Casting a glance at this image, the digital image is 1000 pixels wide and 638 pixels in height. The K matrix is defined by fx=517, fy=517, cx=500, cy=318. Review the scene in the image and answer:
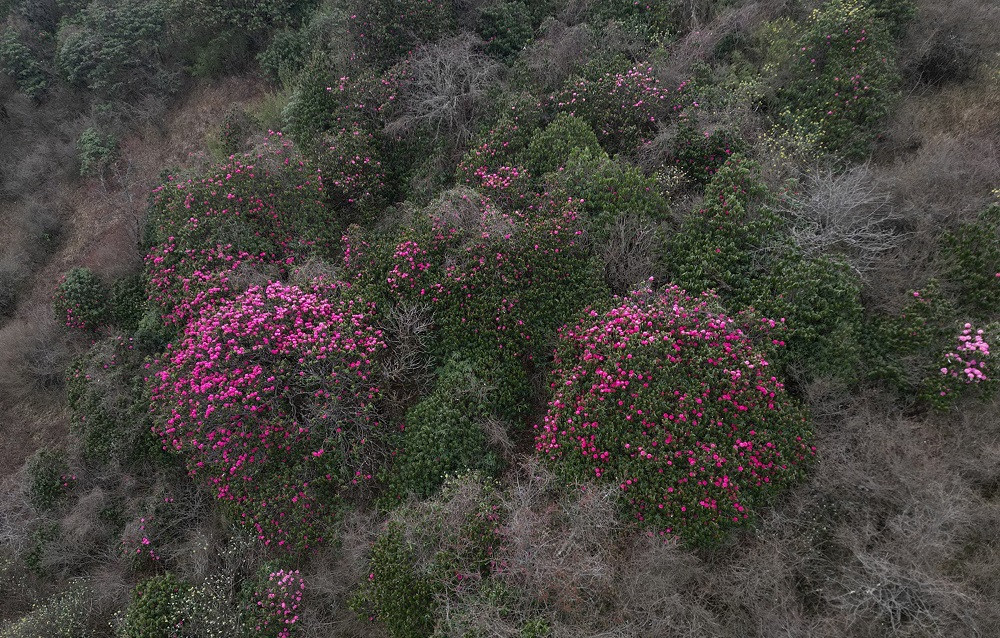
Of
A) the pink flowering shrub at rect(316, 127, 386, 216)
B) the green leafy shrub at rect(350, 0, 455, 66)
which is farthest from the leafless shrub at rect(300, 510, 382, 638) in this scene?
the green leafy shrub at rect(350, 0, 455, 66)

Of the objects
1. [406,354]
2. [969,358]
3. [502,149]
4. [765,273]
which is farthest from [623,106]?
[969,358]

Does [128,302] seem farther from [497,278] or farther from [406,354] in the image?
[497,278]

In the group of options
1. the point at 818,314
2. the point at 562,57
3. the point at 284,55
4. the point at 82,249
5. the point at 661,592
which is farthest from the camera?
the point at 82,249

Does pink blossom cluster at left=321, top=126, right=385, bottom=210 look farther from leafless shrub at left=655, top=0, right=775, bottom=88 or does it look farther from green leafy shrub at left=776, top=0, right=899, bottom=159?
green leafy shrub at left=776, top=0, right=899, bottom=159

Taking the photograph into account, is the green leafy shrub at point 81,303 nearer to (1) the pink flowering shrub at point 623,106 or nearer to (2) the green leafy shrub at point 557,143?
(2) the green leafy shrub at point 557,143

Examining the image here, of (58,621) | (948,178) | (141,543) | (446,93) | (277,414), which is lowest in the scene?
(58,621)

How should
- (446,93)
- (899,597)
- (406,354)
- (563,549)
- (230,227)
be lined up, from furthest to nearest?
1. (446,93)
2. (230,227)
3. (406,354)
4. (563,549)
5. (899,597)

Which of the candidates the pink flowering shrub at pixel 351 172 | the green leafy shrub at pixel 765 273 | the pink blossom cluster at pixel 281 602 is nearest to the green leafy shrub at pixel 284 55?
the pink flowering shrub at pixel 351 172
